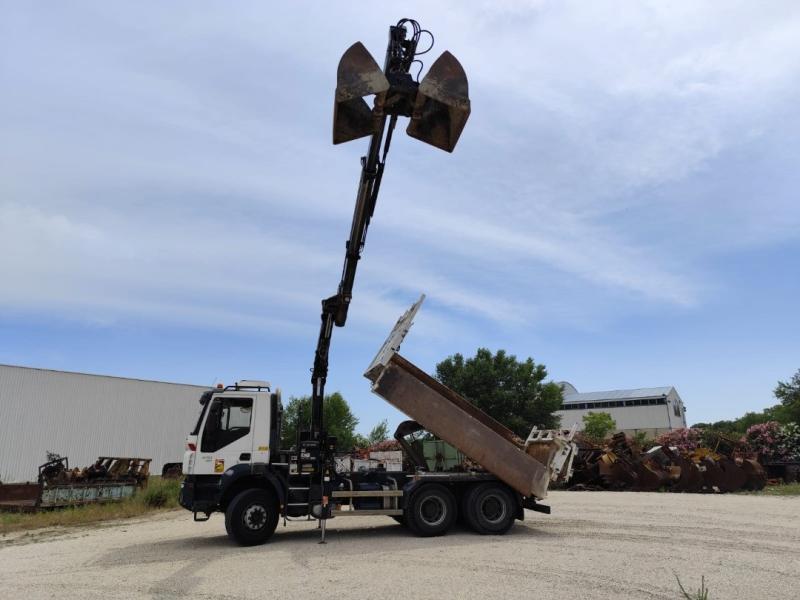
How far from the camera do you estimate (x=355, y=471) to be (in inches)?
444

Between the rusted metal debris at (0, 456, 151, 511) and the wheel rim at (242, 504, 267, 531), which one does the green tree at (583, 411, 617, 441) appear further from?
the wheel rim at (242, 504, 267, 531)

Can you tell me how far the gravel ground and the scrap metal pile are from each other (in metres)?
7.44

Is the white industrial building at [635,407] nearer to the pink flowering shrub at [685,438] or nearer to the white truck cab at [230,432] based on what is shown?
the pink flowering shrub at [685,438]

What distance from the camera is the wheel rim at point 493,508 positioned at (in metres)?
11.0

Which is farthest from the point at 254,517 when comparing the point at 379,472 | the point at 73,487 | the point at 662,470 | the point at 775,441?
the point at 775,441

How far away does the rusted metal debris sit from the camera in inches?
624

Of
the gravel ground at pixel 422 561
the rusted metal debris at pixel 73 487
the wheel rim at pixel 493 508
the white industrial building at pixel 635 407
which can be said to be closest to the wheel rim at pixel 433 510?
the gravel ground at pixel 422 561

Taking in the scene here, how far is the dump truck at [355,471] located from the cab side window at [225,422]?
2 centimetres

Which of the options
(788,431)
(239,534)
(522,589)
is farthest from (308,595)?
(788,431)

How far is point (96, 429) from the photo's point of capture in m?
34.7

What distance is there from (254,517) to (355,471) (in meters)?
2.09

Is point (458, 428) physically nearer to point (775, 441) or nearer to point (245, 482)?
point (245, 482)

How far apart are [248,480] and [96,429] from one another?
29.2 m

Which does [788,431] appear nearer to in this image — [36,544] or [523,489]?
[523,489]
